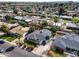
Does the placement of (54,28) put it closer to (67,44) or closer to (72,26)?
(72,26)

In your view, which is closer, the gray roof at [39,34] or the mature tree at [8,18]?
the gray roof at [39,34]

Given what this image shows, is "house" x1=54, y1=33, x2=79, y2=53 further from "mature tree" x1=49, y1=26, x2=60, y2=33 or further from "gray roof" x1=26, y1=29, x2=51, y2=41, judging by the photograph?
"mature tree" x1=49, y1=26, x2=60, y2=33

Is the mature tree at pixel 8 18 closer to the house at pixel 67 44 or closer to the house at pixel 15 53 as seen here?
the house at pixel 15 53

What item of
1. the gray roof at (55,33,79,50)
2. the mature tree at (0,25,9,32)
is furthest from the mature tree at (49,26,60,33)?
the mature tree at (0,25,9,32)

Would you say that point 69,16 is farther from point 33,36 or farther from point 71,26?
point 33,36

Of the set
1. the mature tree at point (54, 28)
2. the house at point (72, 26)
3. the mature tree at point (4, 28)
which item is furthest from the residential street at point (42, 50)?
the house at point (72, 26)

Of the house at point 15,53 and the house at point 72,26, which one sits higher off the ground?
the house at point 72,26

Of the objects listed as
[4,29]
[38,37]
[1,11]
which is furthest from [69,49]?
[1,11]

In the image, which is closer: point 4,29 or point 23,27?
point 4,29
